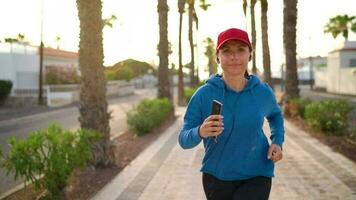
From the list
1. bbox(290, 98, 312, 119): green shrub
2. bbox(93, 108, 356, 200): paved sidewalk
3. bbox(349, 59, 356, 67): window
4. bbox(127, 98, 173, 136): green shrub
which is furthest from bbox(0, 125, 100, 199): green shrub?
bbox(349, 59, 356, 67): window

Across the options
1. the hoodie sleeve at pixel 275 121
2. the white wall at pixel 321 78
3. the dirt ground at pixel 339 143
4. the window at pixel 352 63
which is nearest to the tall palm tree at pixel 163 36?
the dirt ground at pixel 339 143

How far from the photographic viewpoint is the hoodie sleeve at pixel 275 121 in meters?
4.29

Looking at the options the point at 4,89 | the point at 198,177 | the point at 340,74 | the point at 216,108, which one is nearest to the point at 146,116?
the point at 198,177

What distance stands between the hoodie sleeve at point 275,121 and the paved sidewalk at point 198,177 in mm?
3928

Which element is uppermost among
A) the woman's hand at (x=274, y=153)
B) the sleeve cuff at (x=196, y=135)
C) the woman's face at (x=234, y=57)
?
the woman's face at (x=234, y=57)

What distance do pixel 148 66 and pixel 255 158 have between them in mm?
114156

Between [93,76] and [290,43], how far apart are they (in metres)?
12.4

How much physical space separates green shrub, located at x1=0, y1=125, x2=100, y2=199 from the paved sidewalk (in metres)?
0.77

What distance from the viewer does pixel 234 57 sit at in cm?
414

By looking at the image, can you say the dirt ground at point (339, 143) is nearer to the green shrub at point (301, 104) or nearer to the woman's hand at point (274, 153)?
the green shrub at point (301, 104)

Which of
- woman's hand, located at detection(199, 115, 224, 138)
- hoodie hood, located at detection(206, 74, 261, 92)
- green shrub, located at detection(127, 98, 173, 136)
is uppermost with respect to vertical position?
hoodie hood, located at detection(206, 74, 261, 92)

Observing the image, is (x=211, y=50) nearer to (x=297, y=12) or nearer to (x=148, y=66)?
(x=148, y=66)

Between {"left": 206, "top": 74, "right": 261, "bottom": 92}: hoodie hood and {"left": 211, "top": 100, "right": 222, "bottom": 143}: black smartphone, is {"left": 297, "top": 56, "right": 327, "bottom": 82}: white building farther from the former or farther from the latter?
{"left": 211, "top": 100, "right": 222, "bottom": 143}: black smartphone

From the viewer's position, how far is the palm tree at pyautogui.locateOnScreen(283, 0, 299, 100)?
21.4 meters
